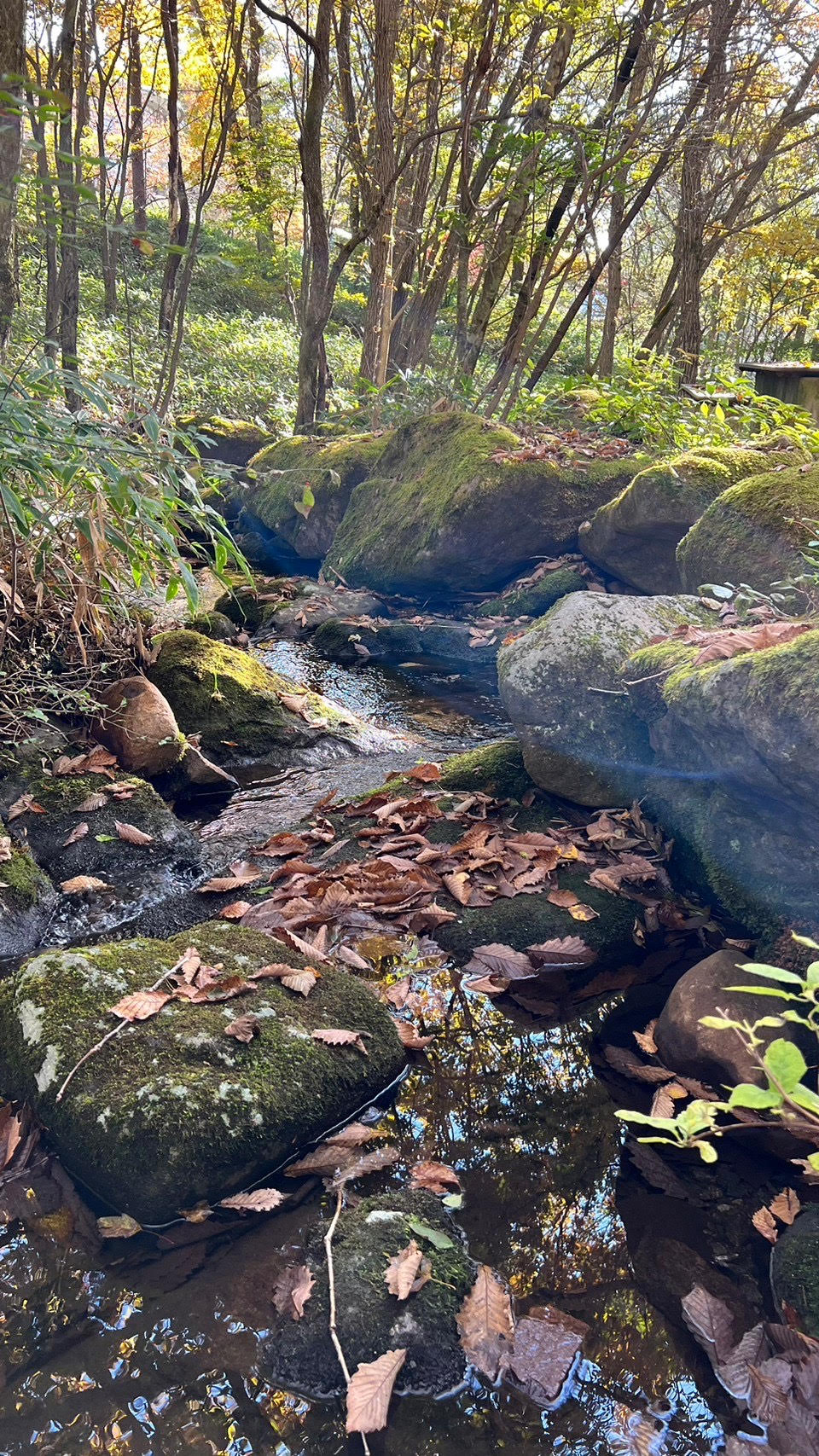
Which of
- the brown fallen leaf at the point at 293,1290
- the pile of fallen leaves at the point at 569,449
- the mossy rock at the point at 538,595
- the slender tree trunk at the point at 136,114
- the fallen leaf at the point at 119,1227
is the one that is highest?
the slender tree trunk at the point at 136,114

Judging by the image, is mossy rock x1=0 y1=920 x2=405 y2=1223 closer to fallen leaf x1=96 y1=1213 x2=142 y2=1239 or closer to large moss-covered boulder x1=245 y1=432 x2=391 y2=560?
fallen leaf x1=96 y1=1213 x2=142 y2=1239

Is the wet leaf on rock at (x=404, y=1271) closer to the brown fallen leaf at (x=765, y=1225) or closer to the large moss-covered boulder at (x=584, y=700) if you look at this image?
the brown fallen leaf at (x=765, y=1225)

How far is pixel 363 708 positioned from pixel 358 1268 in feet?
15.6

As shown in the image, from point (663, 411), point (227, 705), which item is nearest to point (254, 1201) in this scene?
point (227, 705)

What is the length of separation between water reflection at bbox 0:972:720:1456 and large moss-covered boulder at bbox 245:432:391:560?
25.7ft

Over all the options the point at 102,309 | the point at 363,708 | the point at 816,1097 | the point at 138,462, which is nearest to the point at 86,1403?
the point at 816,1097

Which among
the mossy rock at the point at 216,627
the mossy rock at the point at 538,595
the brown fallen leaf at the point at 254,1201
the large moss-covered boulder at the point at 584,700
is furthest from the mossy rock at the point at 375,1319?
the mossy rock at the point at 538,595

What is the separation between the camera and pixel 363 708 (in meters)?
6.88

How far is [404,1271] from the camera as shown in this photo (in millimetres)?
2365

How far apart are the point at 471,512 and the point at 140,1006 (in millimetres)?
5983

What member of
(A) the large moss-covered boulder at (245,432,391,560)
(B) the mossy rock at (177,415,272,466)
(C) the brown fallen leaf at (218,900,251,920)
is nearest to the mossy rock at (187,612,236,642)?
(A) the large moss-covered boulder at (245,432,391,560)

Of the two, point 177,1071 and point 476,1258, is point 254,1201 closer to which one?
point 177,1071

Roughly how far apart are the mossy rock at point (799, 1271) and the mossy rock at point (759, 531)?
3.50 metres

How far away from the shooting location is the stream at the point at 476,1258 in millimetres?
2105
